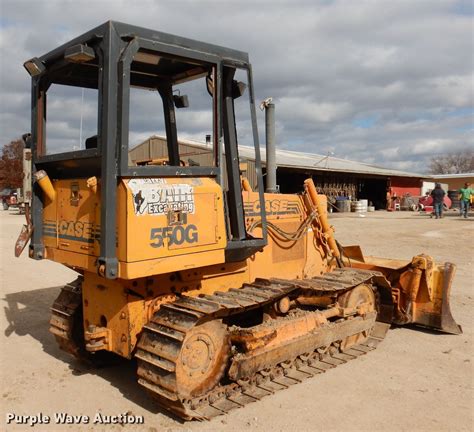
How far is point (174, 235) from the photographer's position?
4.20 metres

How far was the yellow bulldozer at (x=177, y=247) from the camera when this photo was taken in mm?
3979

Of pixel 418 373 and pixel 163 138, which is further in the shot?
pixel 163 138

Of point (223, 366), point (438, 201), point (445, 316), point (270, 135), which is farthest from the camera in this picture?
point (438, 201)

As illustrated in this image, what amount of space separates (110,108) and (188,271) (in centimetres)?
170

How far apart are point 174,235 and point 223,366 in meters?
1.32

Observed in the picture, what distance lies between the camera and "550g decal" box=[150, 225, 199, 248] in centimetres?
407

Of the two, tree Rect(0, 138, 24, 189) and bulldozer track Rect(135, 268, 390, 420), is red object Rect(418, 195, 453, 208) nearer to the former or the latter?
bulldozer track Rect(135, 268, 390, 420)

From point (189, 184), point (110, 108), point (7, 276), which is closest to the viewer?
point (110, 108)

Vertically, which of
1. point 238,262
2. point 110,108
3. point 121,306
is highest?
point 110,108

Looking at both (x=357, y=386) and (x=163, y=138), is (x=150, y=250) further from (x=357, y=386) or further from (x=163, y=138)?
(x=357, y=386)

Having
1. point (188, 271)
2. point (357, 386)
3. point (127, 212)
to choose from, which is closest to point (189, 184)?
point (127, 212)

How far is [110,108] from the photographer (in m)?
3.92

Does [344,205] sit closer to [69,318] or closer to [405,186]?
[405,186]

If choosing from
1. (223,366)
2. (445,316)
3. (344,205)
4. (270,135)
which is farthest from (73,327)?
(344,205)
